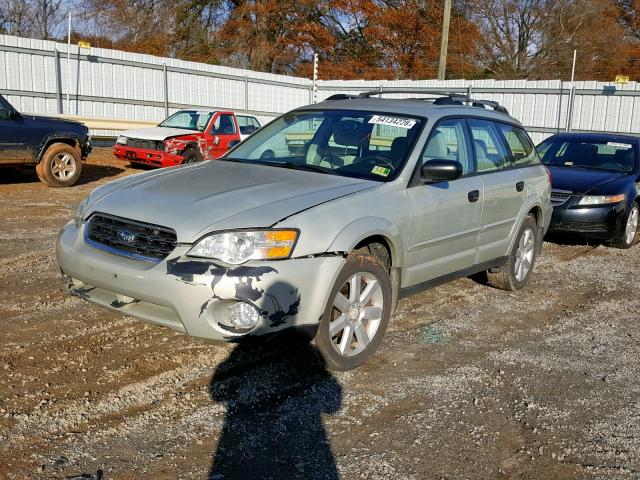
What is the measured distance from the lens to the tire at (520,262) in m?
6.30

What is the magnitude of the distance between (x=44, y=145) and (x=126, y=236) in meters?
8.85

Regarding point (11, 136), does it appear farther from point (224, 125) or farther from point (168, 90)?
point (168, 90)

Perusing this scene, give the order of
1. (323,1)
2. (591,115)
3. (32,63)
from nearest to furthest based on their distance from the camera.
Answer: (32,63)
(591,115)
(323,1)

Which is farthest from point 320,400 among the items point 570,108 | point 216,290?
point 570,108

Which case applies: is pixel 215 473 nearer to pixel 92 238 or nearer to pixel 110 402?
pixel 110 402

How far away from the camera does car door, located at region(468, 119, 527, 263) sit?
5562 millimetres

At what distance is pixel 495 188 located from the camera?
562 cm

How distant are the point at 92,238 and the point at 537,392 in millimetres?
2929

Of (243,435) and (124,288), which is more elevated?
(124,288)

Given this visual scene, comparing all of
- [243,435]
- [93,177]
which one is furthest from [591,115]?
[243,435]

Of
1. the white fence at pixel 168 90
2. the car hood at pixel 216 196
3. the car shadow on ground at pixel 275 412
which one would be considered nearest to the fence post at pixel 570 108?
the white fence at pixel 168 90

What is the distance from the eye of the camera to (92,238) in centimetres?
418

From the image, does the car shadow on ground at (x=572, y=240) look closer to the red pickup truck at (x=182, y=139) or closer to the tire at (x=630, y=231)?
the tire at (x=630, y=231)

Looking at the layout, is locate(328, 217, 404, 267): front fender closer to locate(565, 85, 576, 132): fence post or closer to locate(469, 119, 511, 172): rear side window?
locate(469, 119, 511, 172): rear side window
